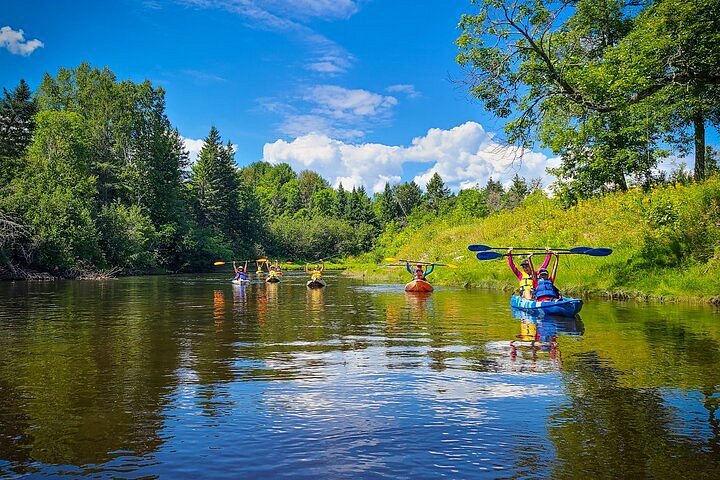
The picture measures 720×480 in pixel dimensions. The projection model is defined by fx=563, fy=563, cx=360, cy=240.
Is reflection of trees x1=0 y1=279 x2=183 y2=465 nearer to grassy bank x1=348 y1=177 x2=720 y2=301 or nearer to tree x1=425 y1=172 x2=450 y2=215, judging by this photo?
grassy bank x1=348 y1=177 x2=720 y2=301

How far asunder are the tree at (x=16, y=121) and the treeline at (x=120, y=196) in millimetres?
105

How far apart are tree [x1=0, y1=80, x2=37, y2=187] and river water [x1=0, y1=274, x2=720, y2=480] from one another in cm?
5007

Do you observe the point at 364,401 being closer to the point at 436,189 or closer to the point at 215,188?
the point at 215,188

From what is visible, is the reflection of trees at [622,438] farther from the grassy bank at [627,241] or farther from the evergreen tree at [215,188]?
the evergreen tree at [215,188]

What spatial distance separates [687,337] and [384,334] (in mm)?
6541

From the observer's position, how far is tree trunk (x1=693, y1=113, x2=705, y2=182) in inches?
1089

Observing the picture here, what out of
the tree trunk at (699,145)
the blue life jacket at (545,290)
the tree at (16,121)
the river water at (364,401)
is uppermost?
the tree at (16,121)

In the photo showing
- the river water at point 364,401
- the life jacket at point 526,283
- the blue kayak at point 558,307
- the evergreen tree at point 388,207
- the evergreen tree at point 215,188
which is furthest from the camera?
the evergreen tree at point 388,207

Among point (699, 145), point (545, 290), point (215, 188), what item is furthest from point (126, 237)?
point (699, 145)

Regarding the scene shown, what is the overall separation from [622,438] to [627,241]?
18.8 meters

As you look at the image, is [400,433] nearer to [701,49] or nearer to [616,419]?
[616,419]

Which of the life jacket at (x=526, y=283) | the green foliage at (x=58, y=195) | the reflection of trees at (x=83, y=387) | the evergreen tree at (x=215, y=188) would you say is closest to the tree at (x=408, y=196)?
the evergreen tree at (x=215, y=188)

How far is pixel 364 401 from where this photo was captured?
729 centimetres

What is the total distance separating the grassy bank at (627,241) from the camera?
19.0 m
